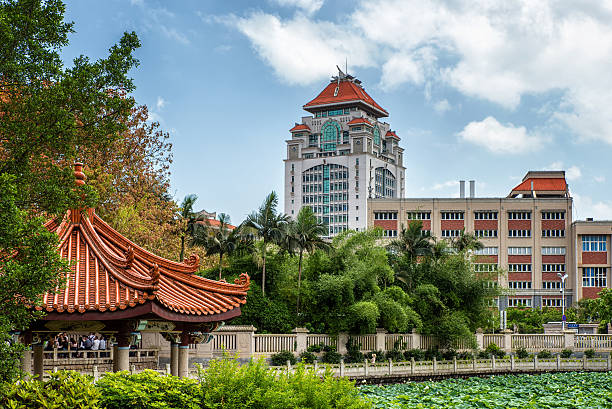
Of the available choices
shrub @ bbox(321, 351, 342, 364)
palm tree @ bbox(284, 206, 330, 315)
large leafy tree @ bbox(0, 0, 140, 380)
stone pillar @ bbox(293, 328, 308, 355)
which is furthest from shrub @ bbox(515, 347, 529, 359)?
large leafy tree @ bbox(0, 0, 140, 380)

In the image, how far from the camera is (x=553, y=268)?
97.3 meters

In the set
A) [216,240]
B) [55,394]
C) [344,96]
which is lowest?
[55,394]

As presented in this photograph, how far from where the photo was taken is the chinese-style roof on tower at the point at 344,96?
133375 mm

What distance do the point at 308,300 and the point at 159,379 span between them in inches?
1151

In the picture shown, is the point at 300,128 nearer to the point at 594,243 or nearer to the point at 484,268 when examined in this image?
the point at 594,243

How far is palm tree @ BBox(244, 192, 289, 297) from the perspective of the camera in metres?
43.5

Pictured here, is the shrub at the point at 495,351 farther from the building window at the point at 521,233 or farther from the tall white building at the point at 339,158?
the tall white building at the point at 339,158

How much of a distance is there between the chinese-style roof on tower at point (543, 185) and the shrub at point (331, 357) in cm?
6446

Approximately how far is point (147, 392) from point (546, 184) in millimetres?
94151

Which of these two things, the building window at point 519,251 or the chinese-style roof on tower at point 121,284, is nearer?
the chinese-style roof on tower at point 121,284

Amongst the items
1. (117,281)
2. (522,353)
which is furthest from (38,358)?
(522,353)

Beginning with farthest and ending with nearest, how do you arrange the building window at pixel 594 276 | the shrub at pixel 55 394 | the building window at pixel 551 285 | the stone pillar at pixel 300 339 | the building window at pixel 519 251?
the building window at pixel 519 251 → the building window at pixel 551 285 → the building window at pixel 594 276 → the stone pillar at pixel 300 339 → the shrub at pixel 55 394

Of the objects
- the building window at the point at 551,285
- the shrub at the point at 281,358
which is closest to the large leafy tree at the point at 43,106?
the shrub at the point at 281,358

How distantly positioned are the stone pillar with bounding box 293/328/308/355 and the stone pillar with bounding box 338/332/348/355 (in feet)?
9.97
